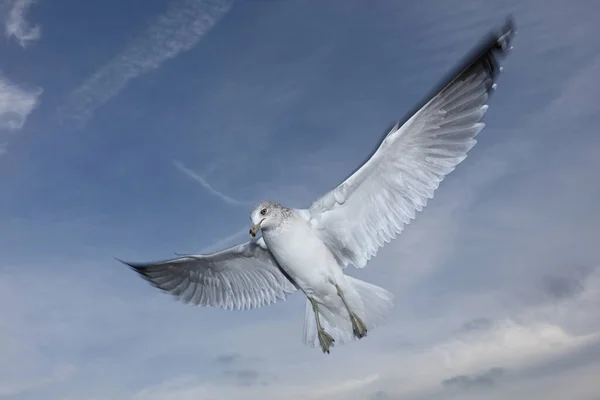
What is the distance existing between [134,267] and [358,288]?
3.13m

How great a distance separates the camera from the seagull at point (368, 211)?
7.86 metres

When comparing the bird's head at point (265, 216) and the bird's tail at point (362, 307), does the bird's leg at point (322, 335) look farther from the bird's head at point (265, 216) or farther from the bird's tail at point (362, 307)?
the bird's head at point (265, 216)

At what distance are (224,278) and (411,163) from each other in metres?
3.47

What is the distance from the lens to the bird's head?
8336 millimetres

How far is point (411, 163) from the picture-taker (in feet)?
26.5

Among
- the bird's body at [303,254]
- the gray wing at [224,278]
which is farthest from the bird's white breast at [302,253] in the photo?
the gray wing at [224,278]

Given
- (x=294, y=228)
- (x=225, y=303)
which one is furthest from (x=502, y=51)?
(x=225, y=303)

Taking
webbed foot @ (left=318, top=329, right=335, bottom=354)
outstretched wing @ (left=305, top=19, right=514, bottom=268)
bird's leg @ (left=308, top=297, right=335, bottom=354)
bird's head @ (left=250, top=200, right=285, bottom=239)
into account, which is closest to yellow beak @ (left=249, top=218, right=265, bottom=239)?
bird's head @ (left=250, top=200, right=285, bottom=239)

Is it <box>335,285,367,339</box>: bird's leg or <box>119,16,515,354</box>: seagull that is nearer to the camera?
<box>119,16,515,354</box>: seagull

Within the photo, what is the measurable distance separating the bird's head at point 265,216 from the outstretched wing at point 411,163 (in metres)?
0.43

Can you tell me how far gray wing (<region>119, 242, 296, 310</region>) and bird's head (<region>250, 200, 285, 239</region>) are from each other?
1.28 metres

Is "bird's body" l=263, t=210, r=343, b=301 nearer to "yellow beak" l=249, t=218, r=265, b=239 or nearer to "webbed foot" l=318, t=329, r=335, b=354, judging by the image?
"yellow beak" l=249, t=218, r=265, b=239

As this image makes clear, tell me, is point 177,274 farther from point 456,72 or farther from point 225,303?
point 456,72

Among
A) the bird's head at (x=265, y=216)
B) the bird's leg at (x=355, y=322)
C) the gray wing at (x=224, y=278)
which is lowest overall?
the bird's leg at (x=355, y=322)
